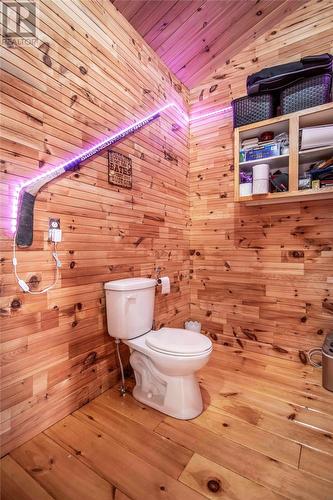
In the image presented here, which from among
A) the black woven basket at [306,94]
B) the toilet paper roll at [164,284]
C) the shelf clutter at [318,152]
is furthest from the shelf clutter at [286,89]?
the toilet paper roll at [164,284]

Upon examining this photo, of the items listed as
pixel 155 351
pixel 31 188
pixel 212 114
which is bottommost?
pixel 155 351

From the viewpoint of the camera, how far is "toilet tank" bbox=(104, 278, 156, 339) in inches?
64.5

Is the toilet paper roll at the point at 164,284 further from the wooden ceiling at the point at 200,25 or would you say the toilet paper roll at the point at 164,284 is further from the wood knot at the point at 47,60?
the wooden ceiling at the point at 200,25

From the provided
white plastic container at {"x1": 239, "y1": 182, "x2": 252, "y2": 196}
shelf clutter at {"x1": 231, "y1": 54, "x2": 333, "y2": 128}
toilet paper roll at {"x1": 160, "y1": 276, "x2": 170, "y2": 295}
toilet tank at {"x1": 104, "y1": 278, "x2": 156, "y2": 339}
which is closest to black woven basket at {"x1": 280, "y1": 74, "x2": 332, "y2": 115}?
shelf clutter at {"x1": 231, "y1": 54, "x2": 333, "y2": 128}

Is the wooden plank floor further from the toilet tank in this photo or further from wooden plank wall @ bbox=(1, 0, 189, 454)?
the toilet tank

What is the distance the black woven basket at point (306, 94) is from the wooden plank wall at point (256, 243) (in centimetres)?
48

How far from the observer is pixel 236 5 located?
204 cm

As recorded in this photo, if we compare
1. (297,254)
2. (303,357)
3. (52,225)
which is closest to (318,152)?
(297,254)

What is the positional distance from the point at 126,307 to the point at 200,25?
7.80ft

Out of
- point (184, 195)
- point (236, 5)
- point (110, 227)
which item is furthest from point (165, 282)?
point (236, 5)

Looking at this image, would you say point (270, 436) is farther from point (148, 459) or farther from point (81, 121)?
point (81, 121)

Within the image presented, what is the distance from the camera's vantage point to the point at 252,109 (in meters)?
2.12

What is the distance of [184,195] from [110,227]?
45.8 inches

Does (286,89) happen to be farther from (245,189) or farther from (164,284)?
(164,284)
